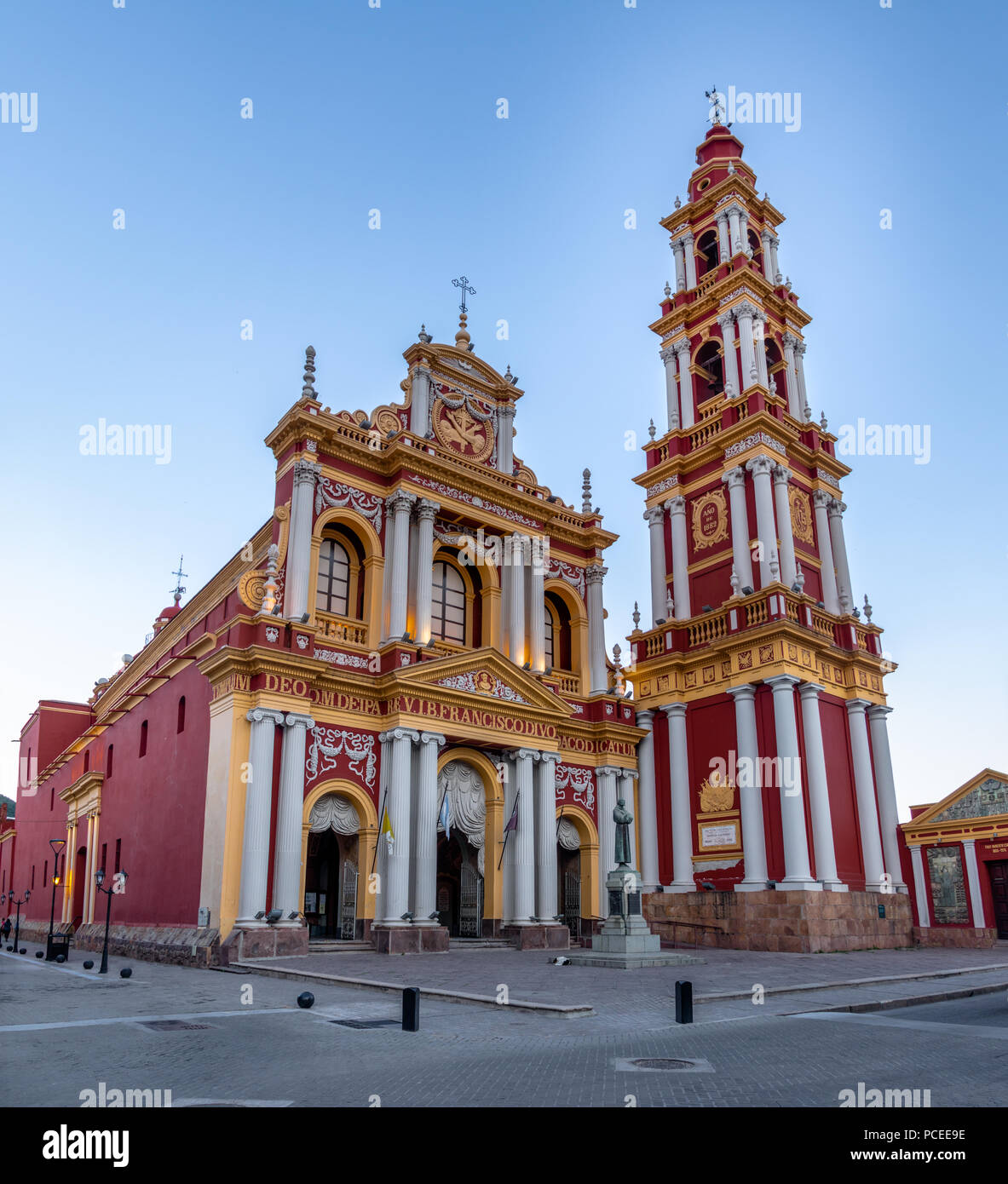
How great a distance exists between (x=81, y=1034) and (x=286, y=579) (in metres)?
15.2

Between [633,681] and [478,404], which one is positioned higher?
[478,404]

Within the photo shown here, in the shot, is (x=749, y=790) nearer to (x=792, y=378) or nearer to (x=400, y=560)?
(x=400, y=560)

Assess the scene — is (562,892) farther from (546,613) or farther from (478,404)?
(478,404)

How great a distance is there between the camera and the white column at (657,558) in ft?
108

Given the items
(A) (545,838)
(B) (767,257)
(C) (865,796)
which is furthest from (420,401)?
(C) (865,796)

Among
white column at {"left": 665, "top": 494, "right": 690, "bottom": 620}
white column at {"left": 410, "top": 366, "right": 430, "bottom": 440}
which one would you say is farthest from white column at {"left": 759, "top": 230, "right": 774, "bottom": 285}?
white column at {"left": 410, "top": 366, "right": 430, "bottom": 440}

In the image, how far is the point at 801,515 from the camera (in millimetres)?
31984

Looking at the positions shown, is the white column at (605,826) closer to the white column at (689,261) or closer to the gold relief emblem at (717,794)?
the gold relief emblem at (717,794)

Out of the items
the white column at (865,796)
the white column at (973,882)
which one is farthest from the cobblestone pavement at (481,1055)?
the white column at (973,882)

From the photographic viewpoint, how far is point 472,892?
28.1 m

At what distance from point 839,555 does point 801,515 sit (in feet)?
7.38

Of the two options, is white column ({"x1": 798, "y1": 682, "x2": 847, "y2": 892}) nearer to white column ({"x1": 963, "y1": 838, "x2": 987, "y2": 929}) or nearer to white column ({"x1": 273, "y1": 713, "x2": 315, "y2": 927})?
white column ({"x1": 963, "y1": 838, "x2": 987, "y2": 929})

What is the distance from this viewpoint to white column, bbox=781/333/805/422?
1352 inches
